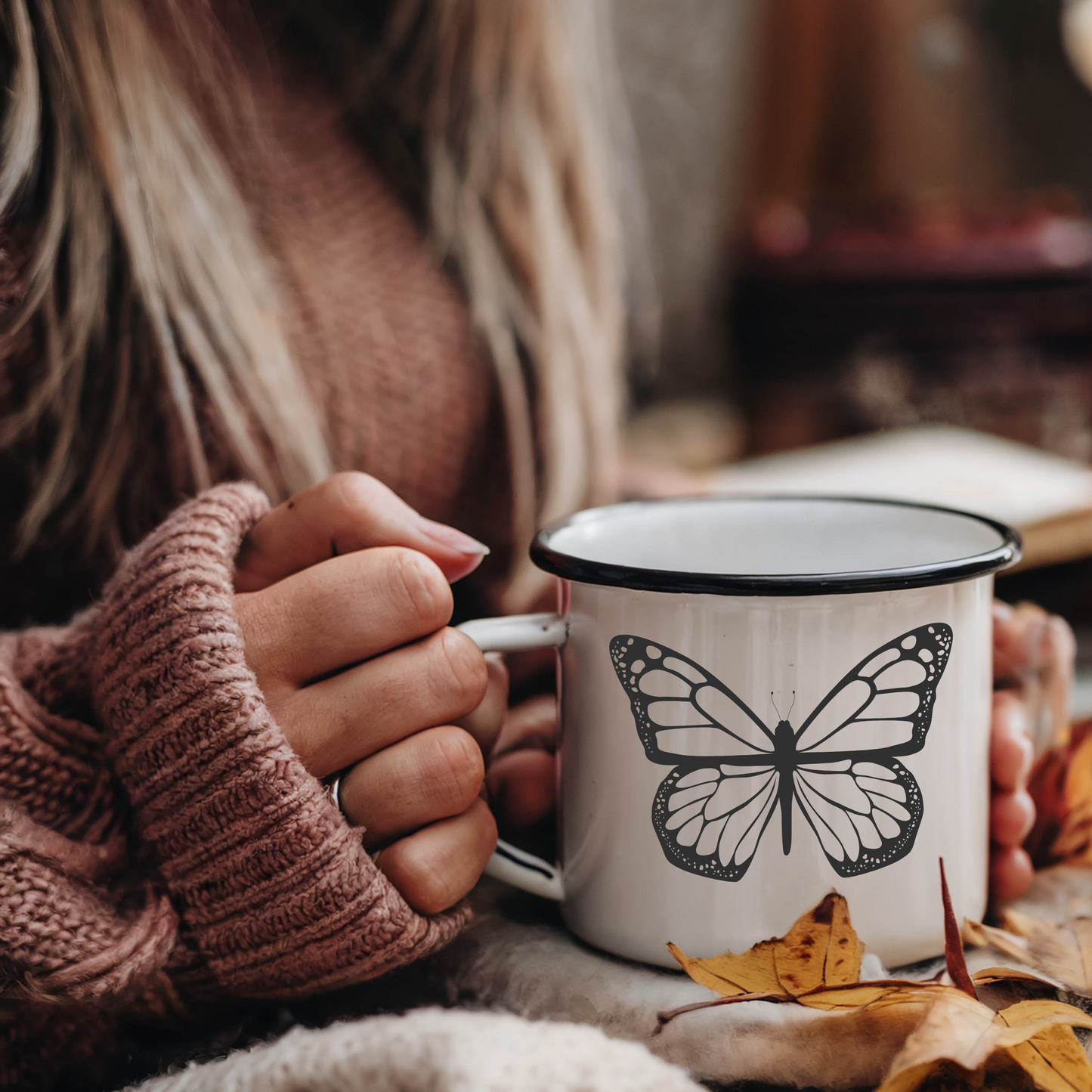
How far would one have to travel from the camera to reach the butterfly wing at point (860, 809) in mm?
317

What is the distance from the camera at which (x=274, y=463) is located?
50 cm

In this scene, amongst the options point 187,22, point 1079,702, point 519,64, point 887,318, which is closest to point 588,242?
point 519,64

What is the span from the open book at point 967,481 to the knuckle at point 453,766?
337mm

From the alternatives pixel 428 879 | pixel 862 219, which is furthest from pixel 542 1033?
pixel 862 219

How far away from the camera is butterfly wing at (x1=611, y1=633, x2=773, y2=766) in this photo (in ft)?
1.03

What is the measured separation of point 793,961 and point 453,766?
0.12m

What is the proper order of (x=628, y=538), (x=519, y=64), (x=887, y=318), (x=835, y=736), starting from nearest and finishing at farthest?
(x=835, y=736)
(x=628, y=538)
(x=519, y=64)
(x=887, y=318)

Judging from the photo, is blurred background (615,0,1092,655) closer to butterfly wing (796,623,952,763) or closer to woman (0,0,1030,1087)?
woman (0,0,1030,1087)

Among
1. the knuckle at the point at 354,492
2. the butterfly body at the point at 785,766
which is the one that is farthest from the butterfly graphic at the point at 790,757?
the knuckle at the point at 354,492

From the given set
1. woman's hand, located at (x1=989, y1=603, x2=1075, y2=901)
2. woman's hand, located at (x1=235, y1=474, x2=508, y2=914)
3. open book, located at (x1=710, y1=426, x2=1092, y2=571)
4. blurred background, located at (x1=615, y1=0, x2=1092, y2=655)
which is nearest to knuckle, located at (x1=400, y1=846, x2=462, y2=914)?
woman's hand, located at (x1=235, y1=474, x2=508, y2=914)

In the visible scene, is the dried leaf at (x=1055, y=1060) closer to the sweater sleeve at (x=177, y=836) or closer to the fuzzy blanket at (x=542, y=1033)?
the fuzzy blanket at (x=542, y=1033)

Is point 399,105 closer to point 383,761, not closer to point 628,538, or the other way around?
point 628,538

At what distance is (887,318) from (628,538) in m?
0.92

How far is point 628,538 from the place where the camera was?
421 mm
